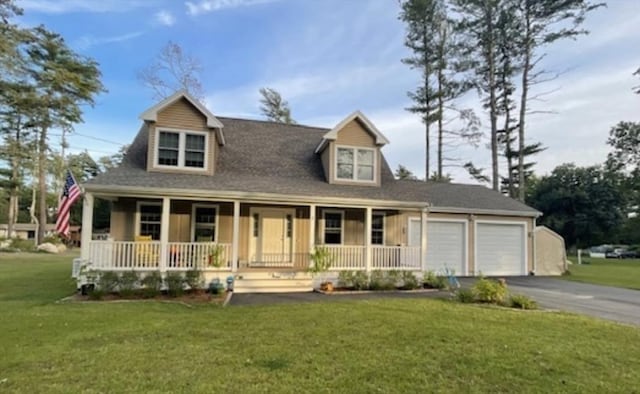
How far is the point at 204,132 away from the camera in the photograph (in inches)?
513

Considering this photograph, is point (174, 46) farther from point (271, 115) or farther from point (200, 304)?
point (200, 304)

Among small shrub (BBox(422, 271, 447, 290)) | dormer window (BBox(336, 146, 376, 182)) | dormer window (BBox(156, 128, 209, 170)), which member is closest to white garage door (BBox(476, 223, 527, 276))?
small shrub (BBox(422, 271, 447, 290))

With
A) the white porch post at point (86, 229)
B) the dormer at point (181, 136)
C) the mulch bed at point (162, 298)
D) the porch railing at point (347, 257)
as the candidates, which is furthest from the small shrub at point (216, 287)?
the dormer at point (181, 136)

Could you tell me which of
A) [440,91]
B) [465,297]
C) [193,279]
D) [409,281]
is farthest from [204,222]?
[440,91]

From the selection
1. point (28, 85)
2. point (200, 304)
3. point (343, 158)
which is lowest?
point (200, 304)

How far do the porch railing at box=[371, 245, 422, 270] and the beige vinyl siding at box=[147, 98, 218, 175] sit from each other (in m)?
6.11

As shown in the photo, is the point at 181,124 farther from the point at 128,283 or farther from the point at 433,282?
the point at 433,282

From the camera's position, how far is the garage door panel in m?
16.2

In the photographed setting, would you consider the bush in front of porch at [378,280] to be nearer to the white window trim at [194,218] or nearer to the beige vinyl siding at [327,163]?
the beige vinyl siding at [327,163]

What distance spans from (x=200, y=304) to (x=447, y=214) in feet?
36.2

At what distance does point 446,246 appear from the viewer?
53.9ft

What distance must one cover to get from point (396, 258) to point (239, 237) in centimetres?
530

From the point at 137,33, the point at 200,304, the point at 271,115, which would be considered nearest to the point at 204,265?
the point at 200,304

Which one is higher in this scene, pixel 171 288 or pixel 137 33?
pixel 137 33
